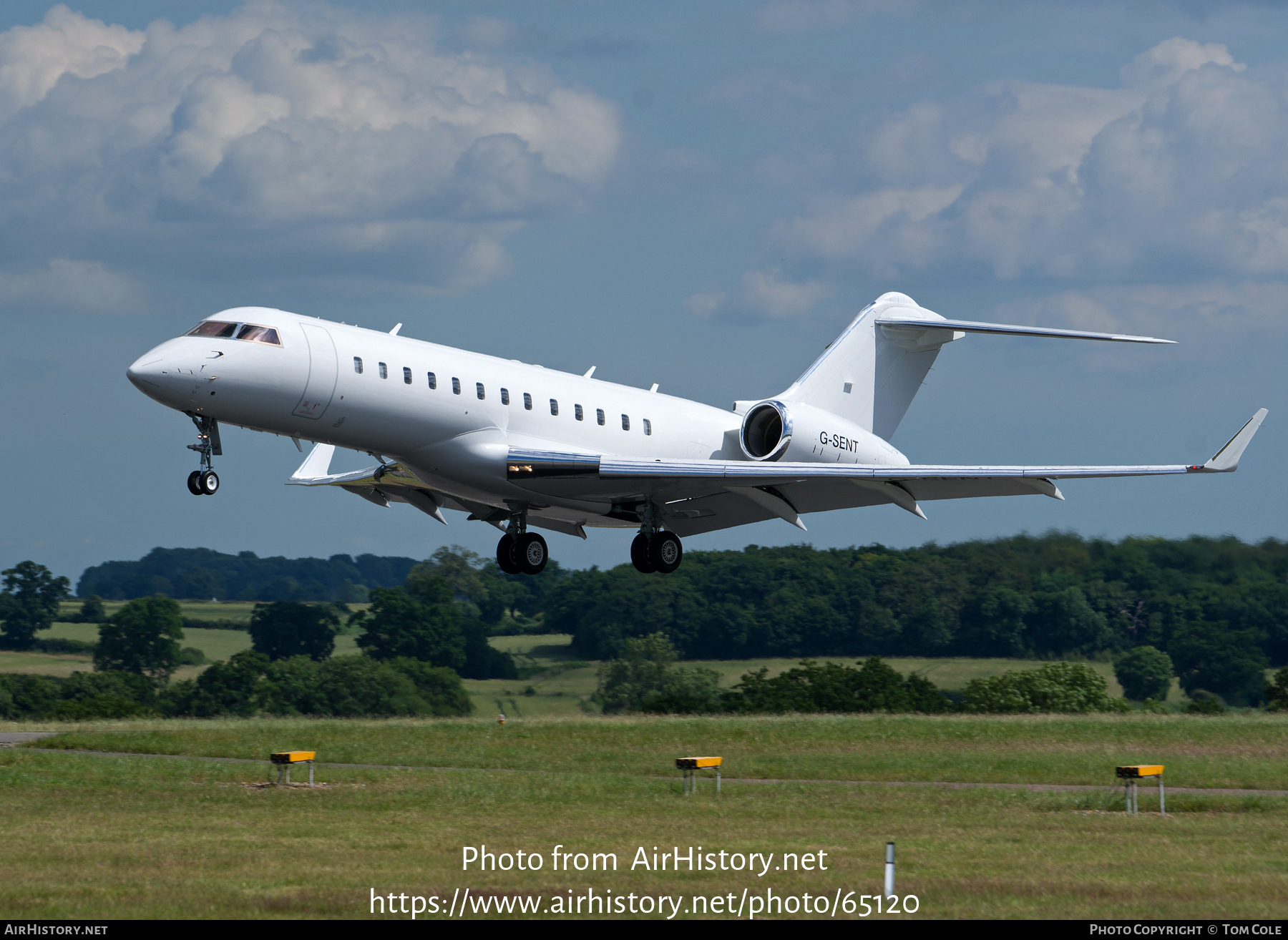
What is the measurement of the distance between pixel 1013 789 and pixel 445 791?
9081 mm

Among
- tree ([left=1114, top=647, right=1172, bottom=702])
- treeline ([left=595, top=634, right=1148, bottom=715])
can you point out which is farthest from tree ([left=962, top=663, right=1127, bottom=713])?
tree ([left=1114, top=647, right=1172, bottom=702])

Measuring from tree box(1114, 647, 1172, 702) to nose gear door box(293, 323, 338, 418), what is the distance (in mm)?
38959

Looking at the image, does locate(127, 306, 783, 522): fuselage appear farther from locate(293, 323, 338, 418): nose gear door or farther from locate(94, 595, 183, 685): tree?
locate(94, 595, 183, 685): tree

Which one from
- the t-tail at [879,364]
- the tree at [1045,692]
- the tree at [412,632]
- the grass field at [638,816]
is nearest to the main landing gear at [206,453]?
the grass field at [638,816]

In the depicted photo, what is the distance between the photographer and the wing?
24359 mm

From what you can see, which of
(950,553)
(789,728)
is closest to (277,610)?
(950,553)

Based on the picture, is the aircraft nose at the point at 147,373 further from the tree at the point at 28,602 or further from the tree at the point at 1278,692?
the tree at the point at 28,602

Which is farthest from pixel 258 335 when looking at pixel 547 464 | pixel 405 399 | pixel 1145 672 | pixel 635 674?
pixel 635 674

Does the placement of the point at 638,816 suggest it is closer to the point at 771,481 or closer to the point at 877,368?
the point at 771,481

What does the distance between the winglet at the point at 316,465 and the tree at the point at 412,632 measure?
40481mm

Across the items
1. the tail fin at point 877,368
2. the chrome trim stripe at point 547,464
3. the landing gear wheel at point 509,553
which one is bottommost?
the landing gear wheel at point 509,553

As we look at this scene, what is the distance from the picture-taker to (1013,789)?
23906 millimetres

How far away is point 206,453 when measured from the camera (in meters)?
21.4

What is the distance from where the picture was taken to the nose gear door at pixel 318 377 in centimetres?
2159
